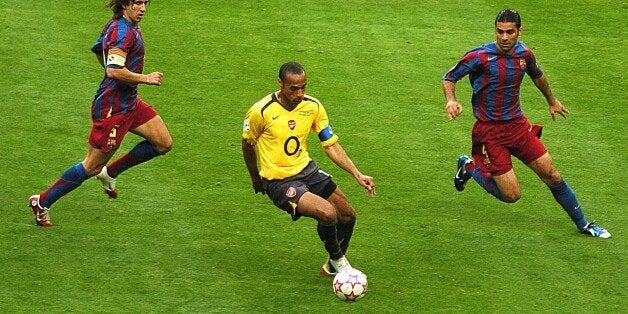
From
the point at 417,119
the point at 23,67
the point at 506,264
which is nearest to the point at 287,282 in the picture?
the point at 506,264

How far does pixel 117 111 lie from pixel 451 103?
3.12 metres

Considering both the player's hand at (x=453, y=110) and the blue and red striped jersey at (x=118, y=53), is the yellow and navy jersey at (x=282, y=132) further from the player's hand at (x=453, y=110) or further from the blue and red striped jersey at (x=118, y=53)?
the blue and red striped jersey at (x=118, y=53)

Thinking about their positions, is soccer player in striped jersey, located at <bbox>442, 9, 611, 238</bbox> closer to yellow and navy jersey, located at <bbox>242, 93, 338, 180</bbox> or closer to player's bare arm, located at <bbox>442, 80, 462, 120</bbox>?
player's bare arm, located at <bbox>442, 80, 462, 120</bbox>

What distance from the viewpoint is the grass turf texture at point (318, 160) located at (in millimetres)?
11586

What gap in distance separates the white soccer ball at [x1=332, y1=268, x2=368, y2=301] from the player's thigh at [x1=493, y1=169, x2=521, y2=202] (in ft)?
7.54

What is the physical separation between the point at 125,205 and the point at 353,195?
7.66 feet

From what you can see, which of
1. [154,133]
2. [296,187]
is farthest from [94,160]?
[296,187]

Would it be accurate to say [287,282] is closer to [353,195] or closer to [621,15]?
[353,195]

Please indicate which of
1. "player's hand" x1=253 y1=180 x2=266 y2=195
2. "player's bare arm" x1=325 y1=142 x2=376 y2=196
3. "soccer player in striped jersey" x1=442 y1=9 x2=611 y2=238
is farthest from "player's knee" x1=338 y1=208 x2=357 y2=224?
"soccer player in striped jersey" x1=442 y1=9 x2=611 y2=238

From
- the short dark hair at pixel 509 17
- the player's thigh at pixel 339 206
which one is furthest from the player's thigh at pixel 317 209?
the short dark hair at pixel 509 17

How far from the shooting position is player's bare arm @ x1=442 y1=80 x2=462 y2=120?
12.3m

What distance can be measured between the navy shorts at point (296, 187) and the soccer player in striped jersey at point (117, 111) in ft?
4.87

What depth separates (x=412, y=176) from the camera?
14.3 m

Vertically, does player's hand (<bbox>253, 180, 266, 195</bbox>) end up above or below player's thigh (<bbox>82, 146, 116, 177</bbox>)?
above
